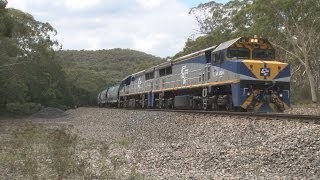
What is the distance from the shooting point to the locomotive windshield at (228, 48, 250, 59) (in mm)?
20933

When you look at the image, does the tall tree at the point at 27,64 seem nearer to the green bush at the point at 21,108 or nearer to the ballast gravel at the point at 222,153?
the green bush at the point at 21,108

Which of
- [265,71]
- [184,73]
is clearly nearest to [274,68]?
[265,71]

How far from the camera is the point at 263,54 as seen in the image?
71.2 feet

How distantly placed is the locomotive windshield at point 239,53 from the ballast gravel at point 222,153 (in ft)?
16.0

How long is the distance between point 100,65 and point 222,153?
159 meters

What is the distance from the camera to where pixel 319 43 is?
1909 inches

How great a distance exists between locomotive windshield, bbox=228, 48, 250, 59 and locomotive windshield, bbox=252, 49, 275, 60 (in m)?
0.34

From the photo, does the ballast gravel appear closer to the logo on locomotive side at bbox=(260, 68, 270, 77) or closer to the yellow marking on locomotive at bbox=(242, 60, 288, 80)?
the yellow marking on locomotive at bbox=(242, 60, 288, 80)

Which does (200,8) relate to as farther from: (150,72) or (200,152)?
(200,152)

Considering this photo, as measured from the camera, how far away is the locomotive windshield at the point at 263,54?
2141 centimetres

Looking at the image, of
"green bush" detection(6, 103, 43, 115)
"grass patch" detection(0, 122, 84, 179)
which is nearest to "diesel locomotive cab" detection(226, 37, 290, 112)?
"grass patch" detection(0, 122, 84, 179)

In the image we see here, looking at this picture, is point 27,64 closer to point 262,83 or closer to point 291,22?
point 291,22

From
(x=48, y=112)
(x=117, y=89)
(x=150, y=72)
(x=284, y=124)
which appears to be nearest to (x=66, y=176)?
(x=284, y=124)

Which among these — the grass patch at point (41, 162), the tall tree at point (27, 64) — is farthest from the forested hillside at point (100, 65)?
the grass patch at point (41, 162)
